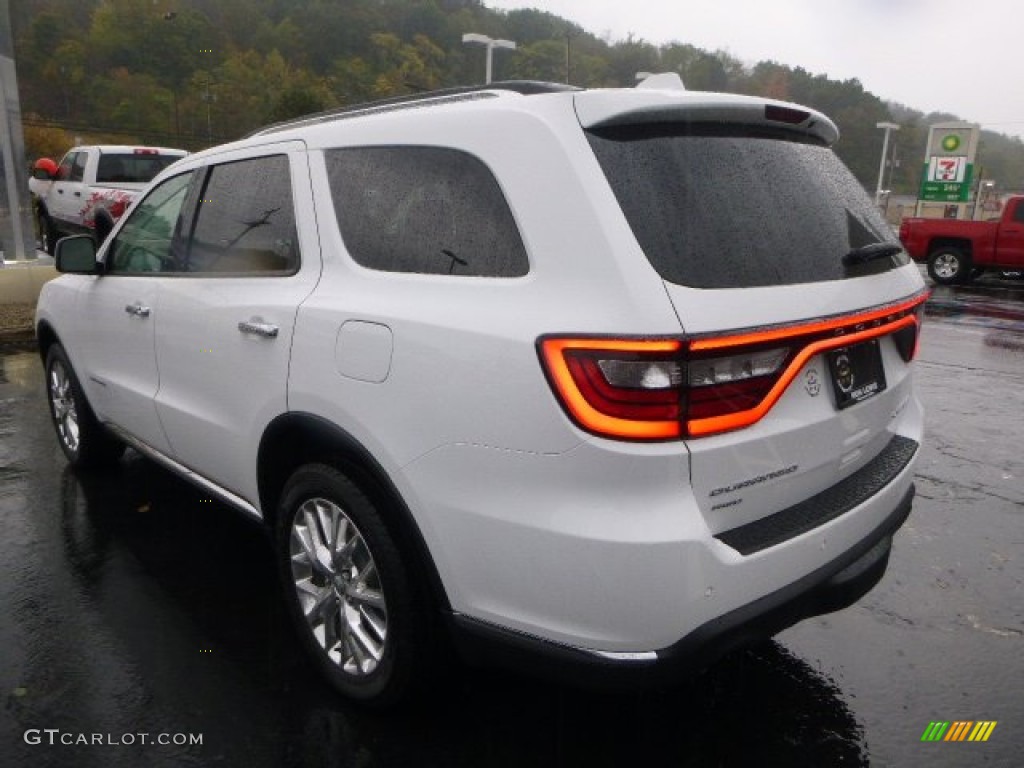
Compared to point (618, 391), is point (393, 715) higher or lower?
lower

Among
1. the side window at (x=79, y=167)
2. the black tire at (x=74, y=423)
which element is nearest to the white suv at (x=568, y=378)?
the black tire at (x=74, y=423)

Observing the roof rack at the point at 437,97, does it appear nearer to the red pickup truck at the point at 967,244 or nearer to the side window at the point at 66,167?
the side window at the point at 66,167

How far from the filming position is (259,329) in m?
A: 2.73

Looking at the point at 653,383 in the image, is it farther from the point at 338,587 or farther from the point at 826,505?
the point at 338,587

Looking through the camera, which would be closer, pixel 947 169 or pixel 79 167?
pixel 79 167

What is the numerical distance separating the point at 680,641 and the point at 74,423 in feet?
13.2

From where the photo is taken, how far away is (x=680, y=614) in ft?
6.19

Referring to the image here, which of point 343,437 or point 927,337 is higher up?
point 343,437

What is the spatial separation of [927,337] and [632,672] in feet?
31.8

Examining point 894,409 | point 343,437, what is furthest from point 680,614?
point 894,409

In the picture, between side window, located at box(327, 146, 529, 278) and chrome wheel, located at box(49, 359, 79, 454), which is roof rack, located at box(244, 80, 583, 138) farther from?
chrome wheel, located at box(49, 359, 79, 454)

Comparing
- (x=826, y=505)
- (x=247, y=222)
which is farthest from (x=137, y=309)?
(x=826, y=505)

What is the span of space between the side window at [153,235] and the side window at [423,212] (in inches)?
48.6

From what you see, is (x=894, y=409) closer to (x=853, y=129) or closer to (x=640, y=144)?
(x=640, y=144)
